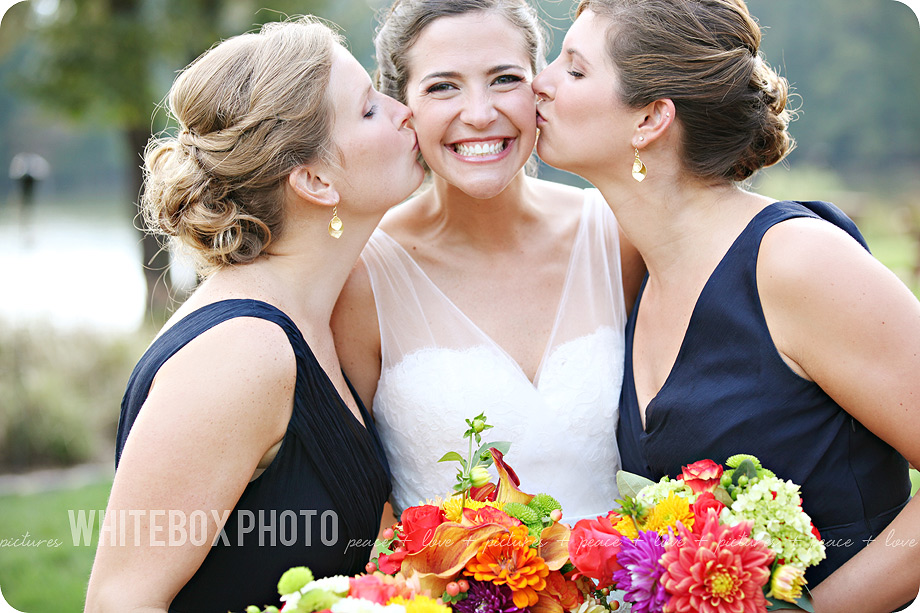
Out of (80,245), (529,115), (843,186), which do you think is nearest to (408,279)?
(529,115)

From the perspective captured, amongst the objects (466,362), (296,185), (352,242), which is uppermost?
(296,185)

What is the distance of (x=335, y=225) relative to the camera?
2.92m

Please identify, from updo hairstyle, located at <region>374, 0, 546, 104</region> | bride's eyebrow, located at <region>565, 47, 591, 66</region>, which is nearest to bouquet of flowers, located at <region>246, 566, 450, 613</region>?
bride's eyebrow, located at <region>565, 47, 591, 66</region>

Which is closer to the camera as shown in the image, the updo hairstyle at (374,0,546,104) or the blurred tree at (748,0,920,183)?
the updo hairstyle at (374,0,546,104)

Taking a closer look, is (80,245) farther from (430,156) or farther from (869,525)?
(869,525)

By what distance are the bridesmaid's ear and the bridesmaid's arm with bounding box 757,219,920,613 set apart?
24.4 inches

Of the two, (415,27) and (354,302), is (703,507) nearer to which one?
(354,302)

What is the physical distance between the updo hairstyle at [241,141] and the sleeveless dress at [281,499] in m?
0.39

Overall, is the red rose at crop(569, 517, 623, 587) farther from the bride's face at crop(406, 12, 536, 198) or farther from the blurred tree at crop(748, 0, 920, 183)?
the blurred tree at crop(748, 0, 920, 183)

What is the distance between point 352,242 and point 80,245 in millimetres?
24889

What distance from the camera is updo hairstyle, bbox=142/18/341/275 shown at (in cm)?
274

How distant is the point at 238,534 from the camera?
245 centimetres

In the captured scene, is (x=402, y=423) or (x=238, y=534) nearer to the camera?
(x=238, y=534)

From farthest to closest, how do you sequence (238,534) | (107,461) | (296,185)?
(107,461), (296,185), (238,534)
